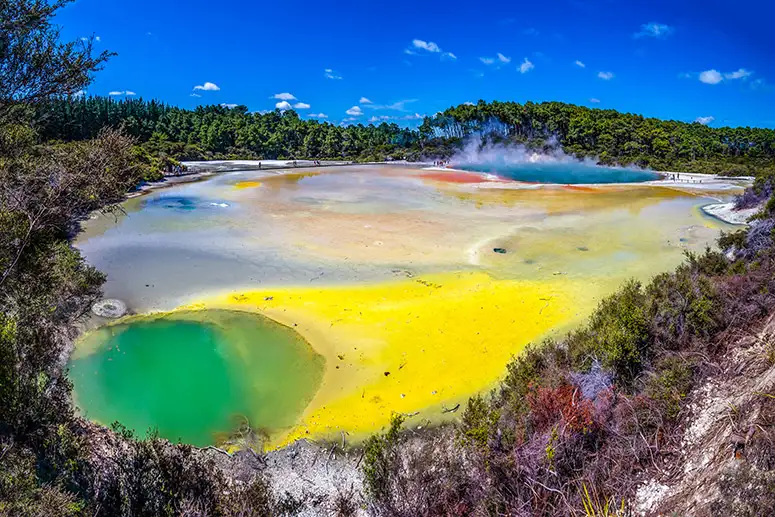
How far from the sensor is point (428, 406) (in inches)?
356

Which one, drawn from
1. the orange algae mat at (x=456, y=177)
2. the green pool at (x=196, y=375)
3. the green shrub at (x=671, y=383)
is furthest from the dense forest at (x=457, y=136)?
the green shrub at (x=671, y=383)

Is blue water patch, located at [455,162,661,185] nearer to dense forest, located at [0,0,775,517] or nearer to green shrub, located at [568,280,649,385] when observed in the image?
green shrub, located at [568,280,649,385]

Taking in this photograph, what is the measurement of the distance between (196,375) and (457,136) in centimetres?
7797

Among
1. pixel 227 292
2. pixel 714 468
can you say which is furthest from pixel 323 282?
pixel 714 468

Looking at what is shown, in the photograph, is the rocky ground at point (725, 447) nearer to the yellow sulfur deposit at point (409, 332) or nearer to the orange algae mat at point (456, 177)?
the yellow sulfur deposit at point (409, 332)

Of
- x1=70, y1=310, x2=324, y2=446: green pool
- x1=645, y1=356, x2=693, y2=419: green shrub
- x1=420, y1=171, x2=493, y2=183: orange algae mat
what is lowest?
x1=70, y1=310, x2=324, y2=446: green pool

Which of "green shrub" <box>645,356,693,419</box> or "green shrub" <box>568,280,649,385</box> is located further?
"green shrub" <box>568,280,649,385</box>

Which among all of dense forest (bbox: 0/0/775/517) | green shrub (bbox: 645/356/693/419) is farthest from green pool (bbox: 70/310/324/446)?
green shrub (bbox: 645/356/693/419)

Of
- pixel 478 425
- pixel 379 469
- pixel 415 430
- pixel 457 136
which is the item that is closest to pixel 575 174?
pixel 457 136

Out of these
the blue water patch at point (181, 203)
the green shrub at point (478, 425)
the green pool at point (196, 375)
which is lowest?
the green pool at point (196, 375)

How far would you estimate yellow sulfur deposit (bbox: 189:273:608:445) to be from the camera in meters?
9.16

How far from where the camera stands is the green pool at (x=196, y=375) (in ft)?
28.7

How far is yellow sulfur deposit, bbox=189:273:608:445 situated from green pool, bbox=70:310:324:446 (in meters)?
0.59

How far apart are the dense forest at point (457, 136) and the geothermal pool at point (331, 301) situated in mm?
39752
